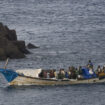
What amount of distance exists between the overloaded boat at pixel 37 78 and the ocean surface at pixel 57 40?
0.68m

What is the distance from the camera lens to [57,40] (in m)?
103

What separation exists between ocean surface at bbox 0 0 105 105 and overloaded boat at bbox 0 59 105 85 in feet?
2.24

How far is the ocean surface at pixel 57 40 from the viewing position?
2918 inches

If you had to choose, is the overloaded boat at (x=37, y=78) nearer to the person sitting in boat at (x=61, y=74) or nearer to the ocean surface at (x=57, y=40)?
the person sitting in boat at (x=61, y=74)

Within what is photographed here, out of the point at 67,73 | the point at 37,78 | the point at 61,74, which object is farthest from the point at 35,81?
the point at 67,73

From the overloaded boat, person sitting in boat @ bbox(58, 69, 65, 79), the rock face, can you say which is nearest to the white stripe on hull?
the overloaded boat

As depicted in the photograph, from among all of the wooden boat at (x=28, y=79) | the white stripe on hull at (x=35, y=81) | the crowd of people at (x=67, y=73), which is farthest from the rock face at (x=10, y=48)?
the white stripe on hull at (x=35, y=81)

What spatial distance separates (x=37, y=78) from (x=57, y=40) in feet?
88.8

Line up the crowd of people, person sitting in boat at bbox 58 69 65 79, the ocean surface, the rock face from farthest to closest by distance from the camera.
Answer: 1. the rock face
2. the crowd of people
3. person sitting in boat at bbox 58 69 65 79
4. the ocean surface

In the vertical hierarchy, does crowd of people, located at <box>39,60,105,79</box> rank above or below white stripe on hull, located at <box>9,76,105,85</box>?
above

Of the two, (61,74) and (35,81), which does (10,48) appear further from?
(61,74)

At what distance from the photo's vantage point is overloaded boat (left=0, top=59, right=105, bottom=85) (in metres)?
76.6

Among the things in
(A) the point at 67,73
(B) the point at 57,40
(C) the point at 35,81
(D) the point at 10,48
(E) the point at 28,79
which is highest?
(D) the point at 10,48

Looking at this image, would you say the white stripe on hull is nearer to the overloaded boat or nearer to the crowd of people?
the overloaded boat
